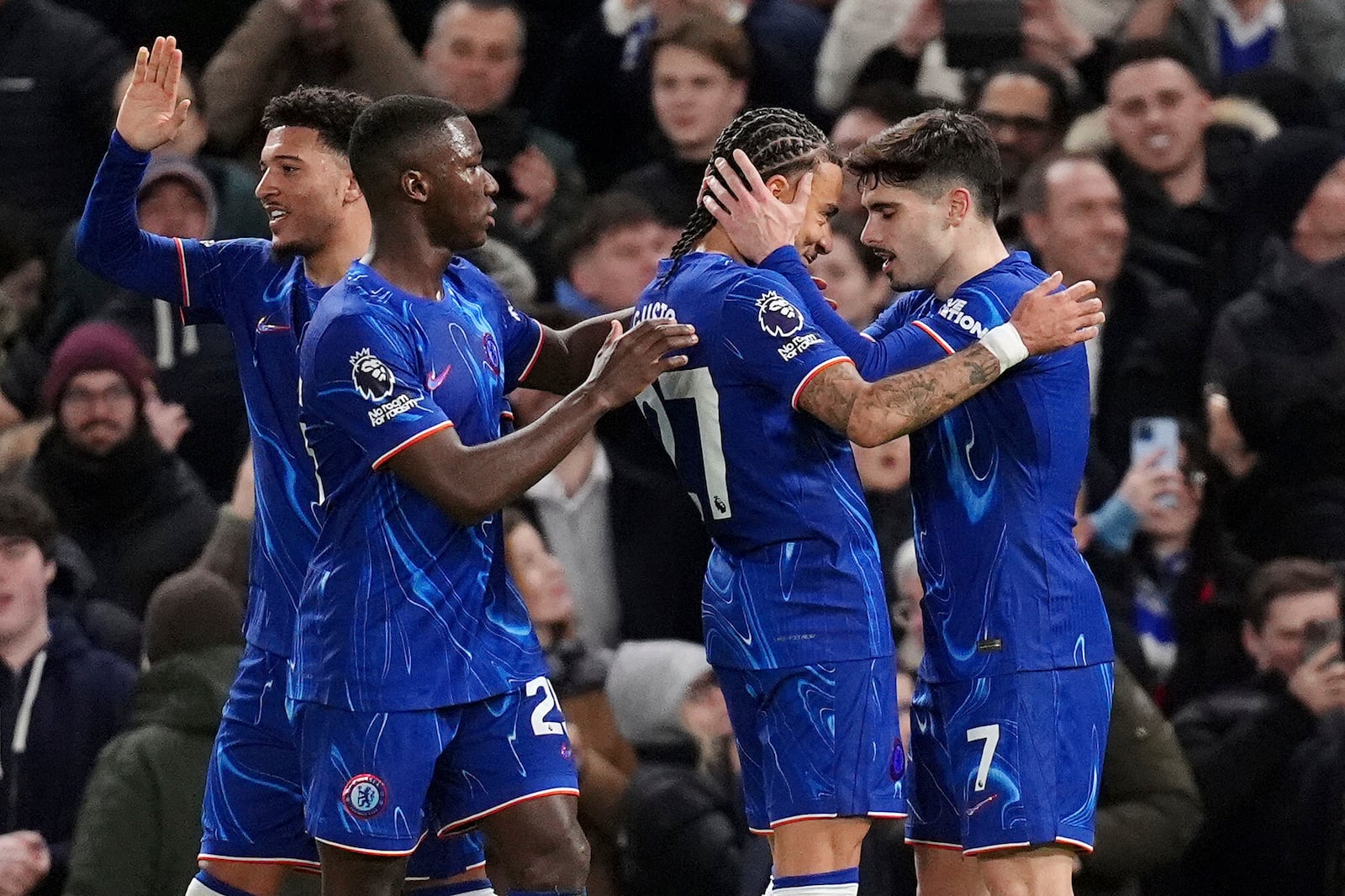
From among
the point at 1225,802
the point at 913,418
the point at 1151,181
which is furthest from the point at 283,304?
the point at 1151,181

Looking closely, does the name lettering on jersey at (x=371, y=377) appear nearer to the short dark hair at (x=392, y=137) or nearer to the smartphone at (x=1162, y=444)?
the short dark hair at (x=392, y=137)

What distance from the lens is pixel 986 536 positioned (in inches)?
224

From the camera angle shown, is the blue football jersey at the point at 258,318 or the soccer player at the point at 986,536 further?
the blue football jersey at the point at 258,318

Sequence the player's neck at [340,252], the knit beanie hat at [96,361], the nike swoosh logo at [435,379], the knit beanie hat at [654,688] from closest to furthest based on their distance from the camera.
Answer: the nike swoosh logo at [435,379], the player's neck at [340,252], the knit beanie hat at [654,688], the knit beanie hat at [96,361]

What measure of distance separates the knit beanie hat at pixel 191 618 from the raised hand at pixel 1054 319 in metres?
2.87

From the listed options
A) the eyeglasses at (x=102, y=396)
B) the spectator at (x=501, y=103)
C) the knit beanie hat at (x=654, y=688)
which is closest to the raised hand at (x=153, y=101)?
the knit beanie hat at (x=654, y=688)

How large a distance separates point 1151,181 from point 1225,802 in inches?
107

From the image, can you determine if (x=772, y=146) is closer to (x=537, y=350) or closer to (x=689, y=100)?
(x=537, y=350)

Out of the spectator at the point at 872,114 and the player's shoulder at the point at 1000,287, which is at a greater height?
the spectator at the point at 872,114

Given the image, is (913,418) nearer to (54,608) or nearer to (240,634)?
(240,634)

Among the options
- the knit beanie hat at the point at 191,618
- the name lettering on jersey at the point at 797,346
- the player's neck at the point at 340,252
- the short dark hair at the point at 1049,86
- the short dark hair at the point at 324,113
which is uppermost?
the short dark hair at the point at 1049,86

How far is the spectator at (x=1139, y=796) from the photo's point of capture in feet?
24.0

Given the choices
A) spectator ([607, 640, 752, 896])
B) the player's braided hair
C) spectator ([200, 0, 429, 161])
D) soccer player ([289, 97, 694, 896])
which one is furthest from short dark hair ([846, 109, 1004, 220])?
spectator ([200, 0, 429, 161])

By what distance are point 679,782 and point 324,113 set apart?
248 cm
